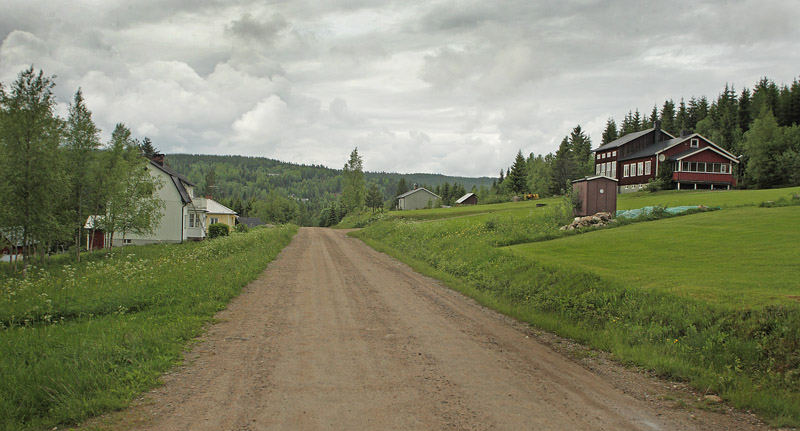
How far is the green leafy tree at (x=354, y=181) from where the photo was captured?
67438 millimetres

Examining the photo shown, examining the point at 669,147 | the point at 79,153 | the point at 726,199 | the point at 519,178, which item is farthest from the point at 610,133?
the point at 79,153

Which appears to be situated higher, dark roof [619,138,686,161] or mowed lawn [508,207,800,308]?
dark roof [619,138,686,161]

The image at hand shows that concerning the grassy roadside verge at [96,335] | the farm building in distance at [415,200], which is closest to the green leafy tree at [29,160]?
the grassy roadside verge at [96,335]

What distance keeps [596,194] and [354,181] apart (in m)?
45.0

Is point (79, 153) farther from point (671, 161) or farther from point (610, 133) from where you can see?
point (610, 133)

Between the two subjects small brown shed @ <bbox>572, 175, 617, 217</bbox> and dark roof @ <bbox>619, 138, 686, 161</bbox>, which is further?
dark roof @ <bbox>619, 138, 686, 161</bbox>

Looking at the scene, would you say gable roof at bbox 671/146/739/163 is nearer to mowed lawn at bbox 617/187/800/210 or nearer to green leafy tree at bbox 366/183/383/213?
mowed lawn at bbox 617/187/800/210

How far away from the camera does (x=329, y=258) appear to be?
22.2 metres

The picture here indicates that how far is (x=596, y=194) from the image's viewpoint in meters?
26.9

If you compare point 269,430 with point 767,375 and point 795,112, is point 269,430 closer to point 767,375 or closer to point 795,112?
point 767,375

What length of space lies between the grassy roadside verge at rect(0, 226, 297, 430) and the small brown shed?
64.3 ft

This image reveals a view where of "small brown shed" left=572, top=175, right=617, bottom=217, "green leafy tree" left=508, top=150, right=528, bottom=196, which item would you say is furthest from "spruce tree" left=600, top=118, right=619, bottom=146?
"small brown shed" left=572, top=175, right=617, bottom=217

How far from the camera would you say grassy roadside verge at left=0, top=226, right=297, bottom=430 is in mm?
5574

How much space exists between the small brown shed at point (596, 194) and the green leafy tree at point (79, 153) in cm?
3284
